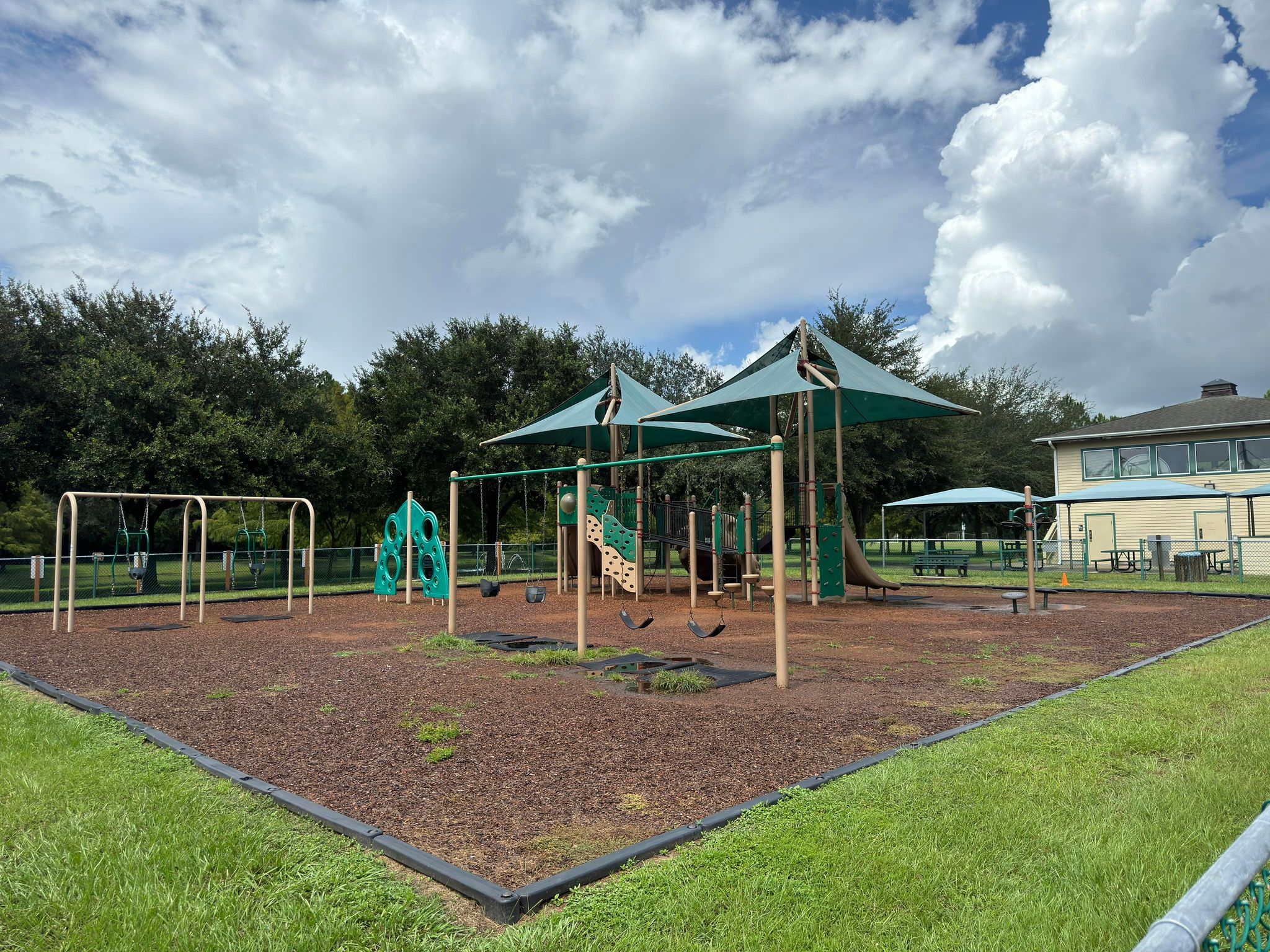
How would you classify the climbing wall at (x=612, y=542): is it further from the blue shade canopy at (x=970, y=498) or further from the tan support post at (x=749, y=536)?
the blue shade canopy at (x=970, y=498)

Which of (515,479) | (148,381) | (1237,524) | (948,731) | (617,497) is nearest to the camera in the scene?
(948,731)

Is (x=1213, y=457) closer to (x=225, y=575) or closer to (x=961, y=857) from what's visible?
(x=961, y=857)

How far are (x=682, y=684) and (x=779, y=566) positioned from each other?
4.37 ft

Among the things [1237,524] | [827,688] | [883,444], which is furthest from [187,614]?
[1237,524]

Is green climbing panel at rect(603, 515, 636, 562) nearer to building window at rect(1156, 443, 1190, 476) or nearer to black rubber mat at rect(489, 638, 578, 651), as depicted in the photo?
black rubber mat at rect(489, 638, 578, 651)

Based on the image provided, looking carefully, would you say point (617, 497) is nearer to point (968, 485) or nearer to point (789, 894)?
point (789, 894)

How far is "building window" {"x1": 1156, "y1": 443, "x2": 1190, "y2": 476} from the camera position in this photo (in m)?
27.5

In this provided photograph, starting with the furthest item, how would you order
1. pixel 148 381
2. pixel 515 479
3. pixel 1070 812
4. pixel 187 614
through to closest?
pixel 515 479, pixel 148 381, pixel 187 614, pixel 1070 812

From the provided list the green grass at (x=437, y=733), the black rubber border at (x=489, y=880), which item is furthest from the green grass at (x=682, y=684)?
the black rubber border at (x=489, y=880)

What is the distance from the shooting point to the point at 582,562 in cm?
934

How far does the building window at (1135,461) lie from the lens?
92.1 ft

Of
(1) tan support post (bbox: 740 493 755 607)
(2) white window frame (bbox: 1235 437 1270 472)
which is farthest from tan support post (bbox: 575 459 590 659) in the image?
(2) white window frame (bbox: 1235 437 1270 472)

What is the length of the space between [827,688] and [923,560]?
1777 centimetres

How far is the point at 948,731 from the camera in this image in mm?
5348
